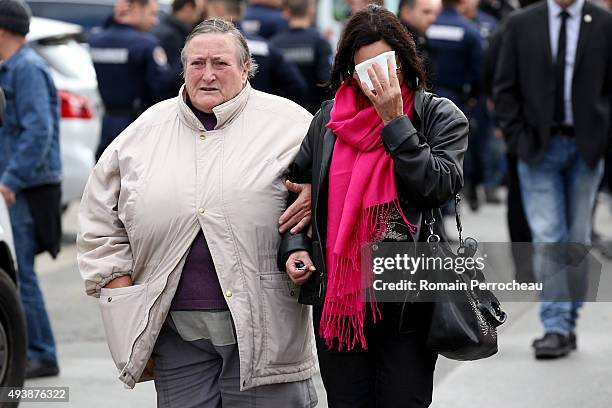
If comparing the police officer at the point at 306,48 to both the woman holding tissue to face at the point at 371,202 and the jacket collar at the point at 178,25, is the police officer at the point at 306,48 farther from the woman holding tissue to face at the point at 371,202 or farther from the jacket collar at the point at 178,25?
the woman holding tissue to face at the point at 371,202

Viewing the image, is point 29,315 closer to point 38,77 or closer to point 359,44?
point 38,77

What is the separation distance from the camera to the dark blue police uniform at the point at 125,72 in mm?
9312

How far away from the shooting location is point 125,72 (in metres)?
9.39

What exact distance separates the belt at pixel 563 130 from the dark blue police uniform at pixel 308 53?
11.3 ft

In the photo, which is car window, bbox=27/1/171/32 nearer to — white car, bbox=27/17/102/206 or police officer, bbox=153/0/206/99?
white car, bbox=27/17/102/206

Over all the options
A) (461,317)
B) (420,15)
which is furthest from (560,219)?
(420,15)

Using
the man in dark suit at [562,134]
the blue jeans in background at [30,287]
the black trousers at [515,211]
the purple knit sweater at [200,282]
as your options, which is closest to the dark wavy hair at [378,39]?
the purple knit sweater at [200,282]

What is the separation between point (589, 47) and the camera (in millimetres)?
6719

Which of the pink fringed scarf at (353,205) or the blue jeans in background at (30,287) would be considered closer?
the pink fringed scarf at (353,205)

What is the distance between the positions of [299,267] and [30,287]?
2989 mm

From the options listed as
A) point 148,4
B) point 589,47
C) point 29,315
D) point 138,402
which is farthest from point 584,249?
point 148,4

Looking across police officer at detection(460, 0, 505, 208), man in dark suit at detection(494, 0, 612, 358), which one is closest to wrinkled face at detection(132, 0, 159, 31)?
man in dark suit at detection(494, 0, 612, 358)

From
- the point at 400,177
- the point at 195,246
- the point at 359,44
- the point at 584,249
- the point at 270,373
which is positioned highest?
the point at 359,44

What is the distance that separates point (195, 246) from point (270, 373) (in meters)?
0.48
